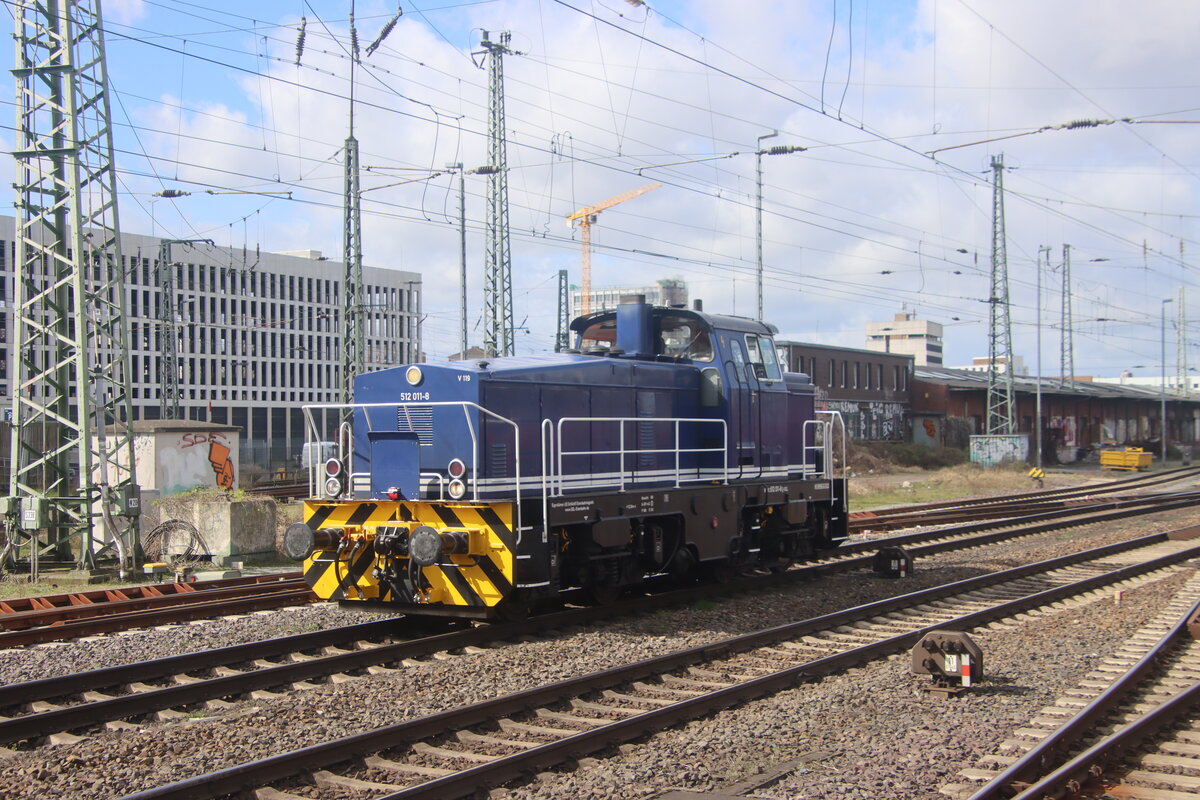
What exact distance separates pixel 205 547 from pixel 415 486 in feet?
25.3

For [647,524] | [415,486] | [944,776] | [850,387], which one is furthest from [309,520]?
[850,387]

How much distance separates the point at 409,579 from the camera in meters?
9.73

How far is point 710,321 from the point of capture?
41.8 ft

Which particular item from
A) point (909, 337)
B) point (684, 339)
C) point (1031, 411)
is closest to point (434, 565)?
point (684, 339)

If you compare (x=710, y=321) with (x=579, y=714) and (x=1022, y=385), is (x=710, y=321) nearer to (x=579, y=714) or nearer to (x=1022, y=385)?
(x=579, y=714)

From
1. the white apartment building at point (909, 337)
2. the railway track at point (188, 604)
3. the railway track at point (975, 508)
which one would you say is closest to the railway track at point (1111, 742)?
the railway track at point (188, 604)

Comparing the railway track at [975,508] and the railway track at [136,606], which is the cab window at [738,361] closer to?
the railway track at [136,606]

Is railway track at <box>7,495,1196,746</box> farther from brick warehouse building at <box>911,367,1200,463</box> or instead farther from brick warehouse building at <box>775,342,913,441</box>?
brick warehouse building at <box>911,367,1200,463</box>

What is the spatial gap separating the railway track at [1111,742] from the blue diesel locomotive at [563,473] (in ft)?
15.0

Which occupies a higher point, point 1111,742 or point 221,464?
point 221,464

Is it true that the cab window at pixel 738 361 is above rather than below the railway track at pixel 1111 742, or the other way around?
above

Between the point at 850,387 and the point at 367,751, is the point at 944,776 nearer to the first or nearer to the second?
the point at 367,751

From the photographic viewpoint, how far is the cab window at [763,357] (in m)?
13.5

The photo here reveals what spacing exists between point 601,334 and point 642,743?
728 cm
